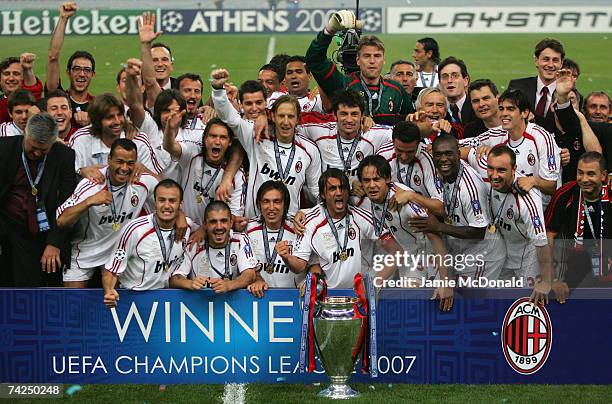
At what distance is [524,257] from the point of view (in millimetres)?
6703

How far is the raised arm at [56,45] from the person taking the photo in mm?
7664

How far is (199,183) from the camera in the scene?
7.00 meters

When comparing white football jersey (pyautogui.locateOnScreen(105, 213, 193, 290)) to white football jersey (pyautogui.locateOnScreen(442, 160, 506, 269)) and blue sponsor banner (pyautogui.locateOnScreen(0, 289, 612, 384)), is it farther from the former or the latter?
white football jersey (pyautogui.locateOnScreen(442, 160, 506, 269))

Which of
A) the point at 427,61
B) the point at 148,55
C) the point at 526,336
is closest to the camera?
the point at 526,336

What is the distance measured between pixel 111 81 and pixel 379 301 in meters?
15.2

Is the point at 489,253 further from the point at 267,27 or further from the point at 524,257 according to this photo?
the point at 267,27

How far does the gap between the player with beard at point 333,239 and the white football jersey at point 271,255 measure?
0.44 feet

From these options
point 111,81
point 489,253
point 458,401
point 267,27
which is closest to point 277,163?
point 489,253

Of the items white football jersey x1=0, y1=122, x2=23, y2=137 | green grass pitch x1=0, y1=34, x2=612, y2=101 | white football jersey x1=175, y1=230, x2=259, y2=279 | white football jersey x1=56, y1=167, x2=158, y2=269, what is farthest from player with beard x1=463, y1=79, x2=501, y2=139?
green grass pitch x1=0, y1=34, x2=612, y2=101

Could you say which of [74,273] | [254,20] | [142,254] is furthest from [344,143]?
[254,20]

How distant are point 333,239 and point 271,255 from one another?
1.40 feet

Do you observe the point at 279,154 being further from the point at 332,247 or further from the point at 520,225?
the point at 520,225

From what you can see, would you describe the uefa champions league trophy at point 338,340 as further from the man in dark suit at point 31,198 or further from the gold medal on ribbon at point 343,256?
the man in dark suit at point 31,198

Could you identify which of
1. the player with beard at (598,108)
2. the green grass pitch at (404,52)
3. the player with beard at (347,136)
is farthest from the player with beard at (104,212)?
the green grass pitch at (404,52)
